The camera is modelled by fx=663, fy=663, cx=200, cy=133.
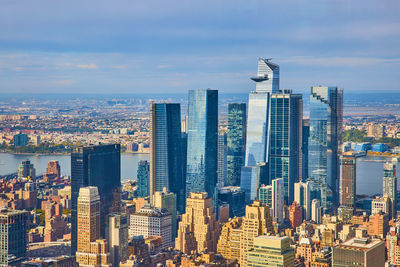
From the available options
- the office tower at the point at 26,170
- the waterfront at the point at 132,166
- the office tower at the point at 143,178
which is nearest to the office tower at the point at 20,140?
the waterfront at the point at 132,166

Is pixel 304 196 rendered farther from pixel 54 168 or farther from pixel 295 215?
pixel 54 168

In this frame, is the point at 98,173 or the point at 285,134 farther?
the point at 285,134

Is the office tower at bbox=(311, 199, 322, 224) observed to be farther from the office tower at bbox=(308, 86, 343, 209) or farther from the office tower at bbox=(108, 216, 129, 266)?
the office tower at bbox=(108, 216, 129, 266)

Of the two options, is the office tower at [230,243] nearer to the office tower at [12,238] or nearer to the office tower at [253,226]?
the office tower at [253,226]

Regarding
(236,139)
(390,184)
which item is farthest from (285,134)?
(390,184)

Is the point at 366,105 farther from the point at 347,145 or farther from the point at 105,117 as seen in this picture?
the point at 105,117

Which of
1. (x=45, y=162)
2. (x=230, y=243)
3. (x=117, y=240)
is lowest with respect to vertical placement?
(x=230, y=243)
